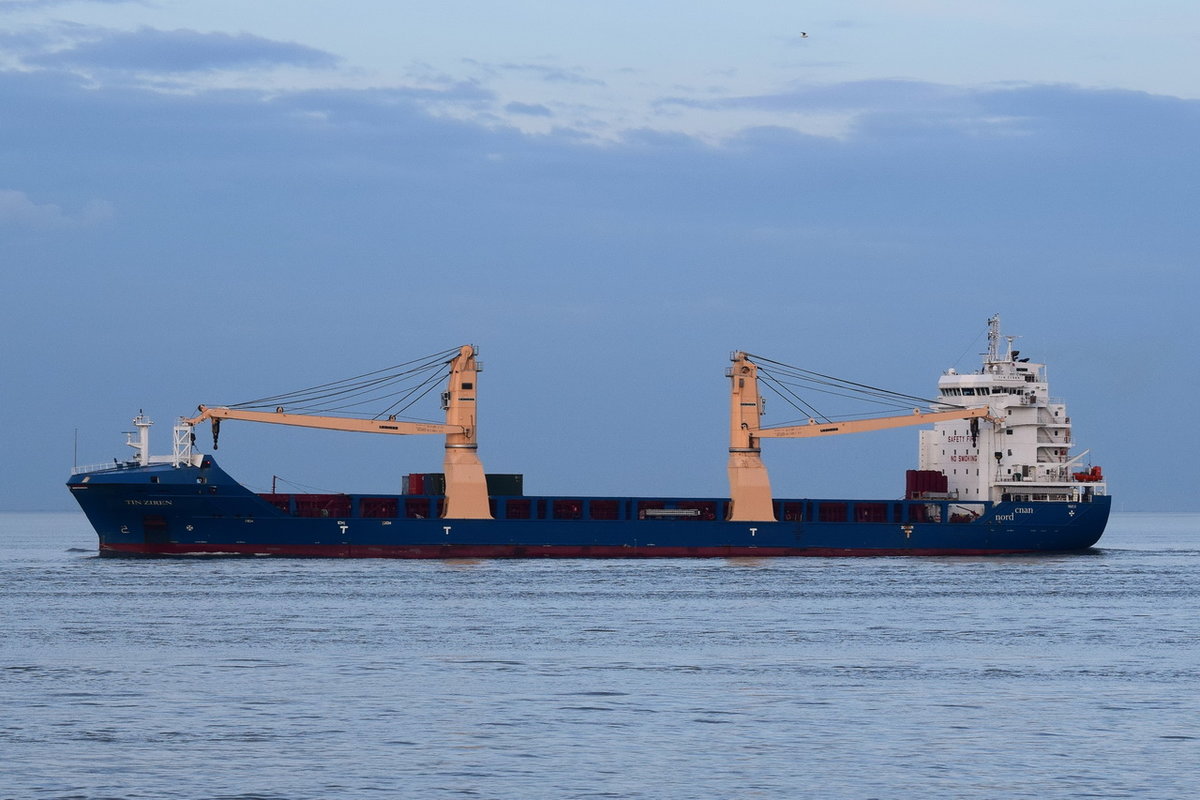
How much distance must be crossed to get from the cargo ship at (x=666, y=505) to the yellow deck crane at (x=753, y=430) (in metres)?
0.08

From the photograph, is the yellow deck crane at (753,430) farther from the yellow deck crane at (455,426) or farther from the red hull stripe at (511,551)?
the yellow deck crane at (455,426)

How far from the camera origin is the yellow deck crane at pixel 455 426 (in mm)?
67562

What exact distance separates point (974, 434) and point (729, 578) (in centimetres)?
2098

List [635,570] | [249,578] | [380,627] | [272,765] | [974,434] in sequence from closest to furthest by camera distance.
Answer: [272,765], [380,627], [249,578], [635,570], [974,434]

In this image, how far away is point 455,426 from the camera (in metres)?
68.4

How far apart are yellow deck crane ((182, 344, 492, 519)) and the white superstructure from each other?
2333cm

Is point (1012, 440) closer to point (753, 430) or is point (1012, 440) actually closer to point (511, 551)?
point (753, 430)

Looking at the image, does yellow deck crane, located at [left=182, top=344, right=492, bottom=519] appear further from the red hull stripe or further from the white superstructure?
the white superstructure

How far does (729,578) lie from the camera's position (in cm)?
5781

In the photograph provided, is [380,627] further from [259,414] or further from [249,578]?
[259,414]

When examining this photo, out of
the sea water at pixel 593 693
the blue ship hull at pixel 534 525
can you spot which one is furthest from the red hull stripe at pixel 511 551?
the sea water at pixel 593 693

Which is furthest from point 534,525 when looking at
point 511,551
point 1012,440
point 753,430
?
point 1012,440

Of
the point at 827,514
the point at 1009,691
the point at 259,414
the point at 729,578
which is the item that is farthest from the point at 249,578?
the point at 1009,691

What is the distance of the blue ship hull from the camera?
64688mm
